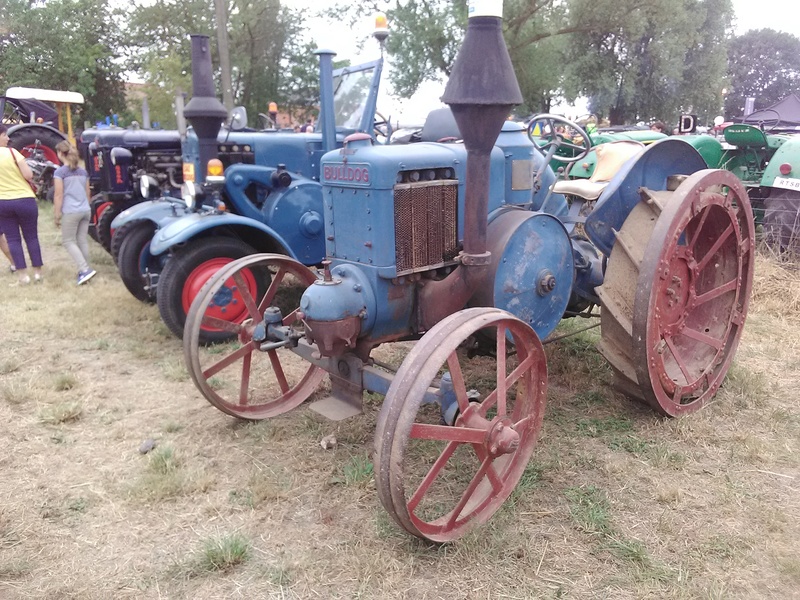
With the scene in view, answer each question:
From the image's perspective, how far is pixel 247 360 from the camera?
10.9 feet

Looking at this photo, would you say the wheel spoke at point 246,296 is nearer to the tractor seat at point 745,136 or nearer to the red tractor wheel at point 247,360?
the red tractor wheel at point 247,360

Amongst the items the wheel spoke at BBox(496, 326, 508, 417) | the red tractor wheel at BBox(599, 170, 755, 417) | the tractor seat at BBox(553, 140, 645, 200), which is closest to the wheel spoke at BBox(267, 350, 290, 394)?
the wheel spoke at BBox(496, 326, 508, 417)

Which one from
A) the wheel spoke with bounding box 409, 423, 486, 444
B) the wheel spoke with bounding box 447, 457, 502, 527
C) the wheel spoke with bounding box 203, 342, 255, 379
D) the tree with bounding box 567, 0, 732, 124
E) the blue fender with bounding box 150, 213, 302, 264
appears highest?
the tree with bounding box 567, 0, 732, 124

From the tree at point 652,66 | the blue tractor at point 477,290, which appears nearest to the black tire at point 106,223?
the blue tractor at point 477,290

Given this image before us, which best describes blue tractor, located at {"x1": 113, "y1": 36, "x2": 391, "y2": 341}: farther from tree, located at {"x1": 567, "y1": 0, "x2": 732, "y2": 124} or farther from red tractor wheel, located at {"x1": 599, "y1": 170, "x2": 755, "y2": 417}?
tree, located at {"x1": 567, "y1": 0, "x2": 732, "y2": 124}

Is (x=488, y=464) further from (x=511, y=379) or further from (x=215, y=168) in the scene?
(x=215, y=168)

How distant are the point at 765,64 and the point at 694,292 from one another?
156 feet

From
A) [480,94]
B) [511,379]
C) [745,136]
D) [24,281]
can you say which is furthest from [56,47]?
[511,379]

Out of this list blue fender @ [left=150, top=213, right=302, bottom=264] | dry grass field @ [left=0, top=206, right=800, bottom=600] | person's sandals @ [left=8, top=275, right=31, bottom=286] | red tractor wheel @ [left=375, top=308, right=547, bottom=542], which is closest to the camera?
red tractor wheel @ [left=375, top=308, right=547, bottom=542]

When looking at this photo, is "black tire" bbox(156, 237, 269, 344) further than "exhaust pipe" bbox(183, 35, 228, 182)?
No

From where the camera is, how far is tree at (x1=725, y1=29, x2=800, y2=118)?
41625mm

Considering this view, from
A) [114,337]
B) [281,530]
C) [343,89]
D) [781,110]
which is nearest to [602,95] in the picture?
[781,110]

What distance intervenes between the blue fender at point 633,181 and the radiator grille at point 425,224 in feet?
2.64

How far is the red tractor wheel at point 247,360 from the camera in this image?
3.12 meters
